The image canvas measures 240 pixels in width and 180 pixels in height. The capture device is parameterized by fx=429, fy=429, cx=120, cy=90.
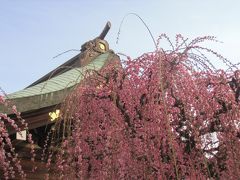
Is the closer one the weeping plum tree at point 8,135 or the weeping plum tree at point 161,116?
the weeping plum tree at point 161,116

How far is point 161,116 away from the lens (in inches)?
170

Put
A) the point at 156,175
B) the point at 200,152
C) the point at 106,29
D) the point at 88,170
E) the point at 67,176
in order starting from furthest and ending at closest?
1. the point at 106,29
2. the point at 88,170
3. the point at 67,176
4. the point at 156,175
5. the point at 200,152

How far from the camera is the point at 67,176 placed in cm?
510

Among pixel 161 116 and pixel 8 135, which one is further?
pixel 8 135

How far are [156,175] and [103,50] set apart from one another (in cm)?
660

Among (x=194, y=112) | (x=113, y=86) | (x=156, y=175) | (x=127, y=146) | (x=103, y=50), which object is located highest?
(x=103, y=50)

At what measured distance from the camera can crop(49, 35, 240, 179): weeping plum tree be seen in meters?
4.25

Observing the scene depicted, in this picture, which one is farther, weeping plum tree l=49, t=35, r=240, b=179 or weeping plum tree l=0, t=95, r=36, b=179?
weeping plum tree l=0, t=95, r=36, b=179

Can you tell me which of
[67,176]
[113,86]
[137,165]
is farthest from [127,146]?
[67,176]

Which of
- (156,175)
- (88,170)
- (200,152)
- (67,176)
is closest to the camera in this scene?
(200,152)

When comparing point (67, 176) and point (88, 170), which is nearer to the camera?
point (67, 176)

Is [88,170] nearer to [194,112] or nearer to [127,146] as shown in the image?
[127,146]

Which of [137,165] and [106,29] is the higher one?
[106,29]

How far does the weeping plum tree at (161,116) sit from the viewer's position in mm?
4254
